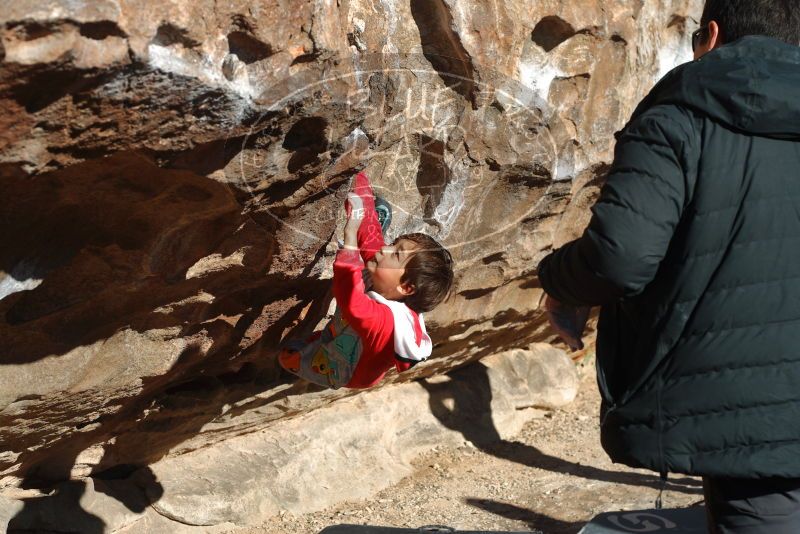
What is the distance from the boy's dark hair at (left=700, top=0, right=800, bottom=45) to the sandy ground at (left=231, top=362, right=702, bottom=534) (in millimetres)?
2287

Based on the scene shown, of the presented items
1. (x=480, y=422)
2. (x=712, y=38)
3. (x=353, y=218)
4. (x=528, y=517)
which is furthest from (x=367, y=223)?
(x=480, y=422)

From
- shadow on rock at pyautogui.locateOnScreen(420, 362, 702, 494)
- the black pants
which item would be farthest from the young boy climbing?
shadow on rock at pyautogui.locateOnScreen(420, 362, 702, 494)

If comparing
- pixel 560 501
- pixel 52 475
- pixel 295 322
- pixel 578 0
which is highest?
pixel 578 0

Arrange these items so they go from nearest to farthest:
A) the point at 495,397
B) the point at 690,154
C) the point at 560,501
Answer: the point at 690,154, the point at 560,501, the point at 495,397

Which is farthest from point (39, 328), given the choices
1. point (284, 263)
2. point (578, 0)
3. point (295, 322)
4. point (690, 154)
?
point (578, 0)

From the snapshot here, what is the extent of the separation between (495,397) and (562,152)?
1.59 m

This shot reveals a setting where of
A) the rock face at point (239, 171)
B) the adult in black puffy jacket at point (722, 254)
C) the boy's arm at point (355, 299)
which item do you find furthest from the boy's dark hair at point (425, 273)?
the adult in black puffy jacket at point (722, 254)

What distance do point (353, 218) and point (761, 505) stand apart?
1.29 metres

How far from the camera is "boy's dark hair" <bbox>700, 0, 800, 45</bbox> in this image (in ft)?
5.70

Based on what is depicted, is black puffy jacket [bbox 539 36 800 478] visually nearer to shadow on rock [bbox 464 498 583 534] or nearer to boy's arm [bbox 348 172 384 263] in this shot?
boy's arm [bbox 348 172 384 263]

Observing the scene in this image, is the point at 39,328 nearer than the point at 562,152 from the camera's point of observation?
Yes

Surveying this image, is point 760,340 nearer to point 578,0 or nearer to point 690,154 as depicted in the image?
point 690,154

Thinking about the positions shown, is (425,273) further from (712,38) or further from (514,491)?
Answer: (514,491)

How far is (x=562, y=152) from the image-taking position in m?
3.25
